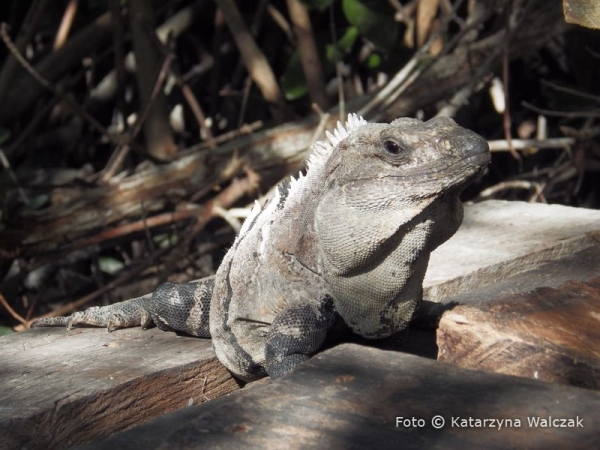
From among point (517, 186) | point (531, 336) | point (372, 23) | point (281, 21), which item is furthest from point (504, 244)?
point (281, 21)

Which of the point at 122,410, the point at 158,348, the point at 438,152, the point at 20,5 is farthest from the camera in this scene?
the point at 20,5

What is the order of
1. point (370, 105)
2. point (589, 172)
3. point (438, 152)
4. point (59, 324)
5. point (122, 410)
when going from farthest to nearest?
point (589, 172) → point (370, 105) → point (59, 324) → point (122, 410) → point (438, 152)

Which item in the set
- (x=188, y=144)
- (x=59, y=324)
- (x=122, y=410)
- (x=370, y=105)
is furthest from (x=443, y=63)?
(x=122, y=410)

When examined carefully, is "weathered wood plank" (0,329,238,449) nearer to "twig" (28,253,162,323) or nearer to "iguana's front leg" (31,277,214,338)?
"iguana's front leg" (31,277,214,338)

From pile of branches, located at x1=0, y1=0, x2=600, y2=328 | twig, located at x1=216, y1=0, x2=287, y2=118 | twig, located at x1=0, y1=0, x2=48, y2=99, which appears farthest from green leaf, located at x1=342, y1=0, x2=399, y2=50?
twig, located at x1=0, y1=0, x2=48, y2=99

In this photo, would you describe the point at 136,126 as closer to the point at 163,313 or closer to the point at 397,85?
the point at 397,85

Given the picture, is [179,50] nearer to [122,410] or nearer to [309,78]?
[309,78]
